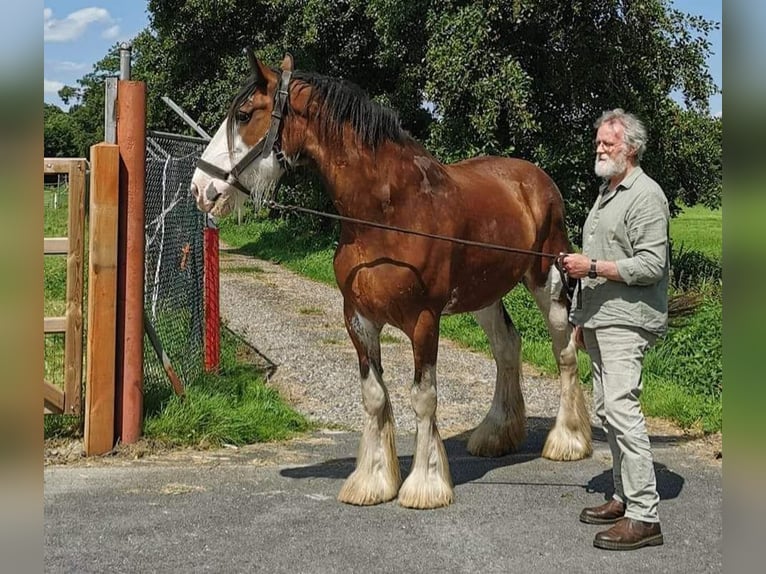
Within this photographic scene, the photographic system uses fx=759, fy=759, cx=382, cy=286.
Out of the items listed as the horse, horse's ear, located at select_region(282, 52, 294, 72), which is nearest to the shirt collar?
the horse

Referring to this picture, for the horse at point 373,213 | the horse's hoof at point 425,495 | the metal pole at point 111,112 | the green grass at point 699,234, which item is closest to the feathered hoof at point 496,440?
the horse at point 373,213

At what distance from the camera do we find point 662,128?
14656 millimetres

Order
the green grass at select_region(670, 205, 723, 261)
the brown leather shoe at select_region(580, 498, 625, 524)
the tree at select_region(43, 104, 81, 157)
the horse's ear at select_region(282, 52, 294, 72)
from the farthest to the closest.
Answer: the tree at select_region(43, 104, 81, 157), the green grass at select_region(670, 205, 723, 261), the horse's ear at select_region(282, 52, 294, 72), the brown leather shoe at select_region(580, 498, 625, 524)

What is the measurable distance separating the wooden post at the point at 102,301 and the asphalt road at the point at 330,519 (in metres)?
0.31

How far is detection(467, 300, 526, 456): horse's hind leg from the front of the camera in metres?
5.58

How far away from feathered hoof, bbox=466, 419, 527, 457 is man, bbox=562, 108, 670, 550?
61.1 inches

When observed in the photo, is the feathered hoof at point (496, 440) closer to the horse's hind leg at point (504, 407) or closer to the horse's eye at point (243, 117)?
the horse's hind leg at point (504, 407)

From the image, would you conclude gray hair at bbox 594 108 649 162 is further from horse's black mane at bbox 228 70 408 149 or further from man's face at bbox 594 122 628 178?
horse's black mane at bbox 228 70 408 149

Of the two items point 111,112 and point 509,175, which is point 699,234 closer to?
point 509,175

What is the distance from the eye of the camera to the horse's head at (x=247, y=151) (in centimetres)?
425

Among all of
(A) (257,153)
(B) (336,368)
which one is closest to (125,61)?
(A) (257,153)
